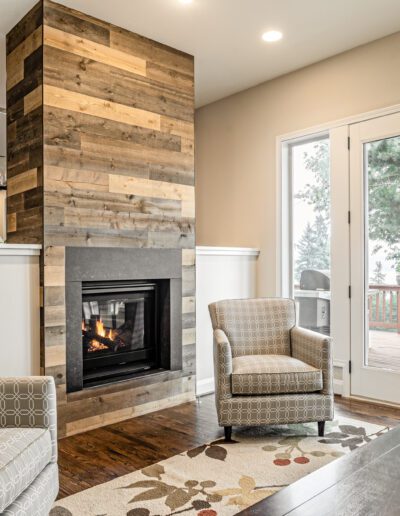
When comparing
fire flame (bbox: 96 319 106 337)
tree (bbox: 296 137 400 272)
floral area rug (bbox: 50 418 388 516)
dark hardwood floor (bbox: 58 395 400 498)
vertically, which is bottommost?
dark hardwood floor (bbox: 58 395 400 498)

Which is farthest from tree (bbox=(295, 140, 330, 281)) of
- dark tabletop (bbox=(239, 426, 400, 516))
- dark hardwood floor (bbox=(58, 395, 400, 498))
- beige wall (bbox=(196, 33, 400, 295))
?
dark tabletop (bbox=(239, 426, 400, 516))

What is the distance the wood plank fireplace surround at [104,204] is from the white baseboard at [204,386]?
0.47ft

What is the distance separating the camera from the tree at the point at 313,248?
4.14 m

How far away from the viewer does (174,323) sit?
147 inches

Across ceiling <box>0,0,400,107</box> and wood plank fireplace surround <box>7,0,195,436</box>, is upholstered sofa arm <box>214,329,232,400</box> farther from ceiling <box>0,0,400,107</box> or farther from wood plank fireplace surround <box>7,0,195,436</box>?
ceiling <box>0,0,400,107</box>

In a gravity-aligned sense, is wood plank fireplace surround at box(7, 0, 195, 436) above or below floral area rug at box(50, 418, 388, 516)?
above

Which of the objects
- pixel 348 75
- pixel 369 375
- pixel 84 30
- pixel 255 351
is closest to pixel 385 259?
pixel 369 375

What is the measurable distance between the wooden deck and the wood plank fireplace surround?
1421 millimetres

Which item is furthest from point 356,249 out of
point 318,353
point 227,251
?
point 318,353

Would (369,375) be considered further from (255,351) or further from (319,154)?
(319,154)

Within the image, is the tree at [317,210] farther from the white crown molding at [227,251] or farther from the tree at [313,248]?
the white crown molding at [227,251]

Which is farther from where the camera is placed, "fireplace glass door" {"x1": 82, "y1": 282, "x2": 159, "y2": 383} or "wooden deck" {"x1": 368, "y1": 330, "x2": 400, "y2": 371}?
"wooden deck" {"x1": 368, "y1": 330, "x2": 400, "y2": 371}

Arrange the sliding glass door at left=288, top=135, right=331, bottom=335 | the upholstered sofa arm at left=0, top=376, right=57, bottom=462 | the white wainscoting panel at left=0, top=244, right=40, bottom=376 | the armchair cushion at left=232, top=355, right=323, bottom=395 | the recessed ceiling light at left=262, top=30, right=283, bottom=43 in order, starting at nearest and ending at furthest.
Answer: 1. the upholstered sofa arm at left=0, top=376, right=57, bottom=462
2. the armchair cushion at left=232, top=355, right=323, bottom=395
3. the white wainscoting panel at left=0, top=244, right=40, bottom=376
4. the recessed ceiling light at left=262, top=30, right=283, bottom=43
5. the sliding glass door at left=288, top=135, right=331, bottom=335

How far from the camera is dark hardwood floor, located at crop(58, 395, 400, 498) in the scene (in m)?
2.48
